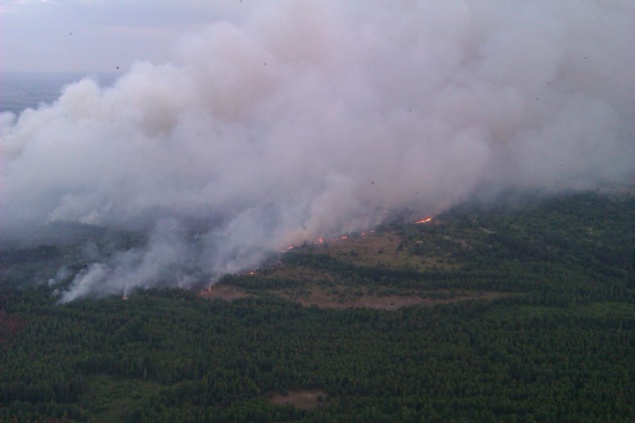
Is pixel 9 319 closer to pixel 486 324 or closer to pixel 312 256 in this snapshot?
pixel 312 256

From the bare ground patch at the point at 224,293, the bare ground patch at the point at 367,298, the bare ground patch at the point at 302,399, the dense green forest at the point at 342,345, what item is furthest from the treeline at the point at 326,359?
the bare ground patch at the point at 367,298

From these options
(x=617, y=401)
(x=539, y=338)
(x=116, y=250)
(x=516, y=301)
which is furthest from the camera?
(x=116, y=250)

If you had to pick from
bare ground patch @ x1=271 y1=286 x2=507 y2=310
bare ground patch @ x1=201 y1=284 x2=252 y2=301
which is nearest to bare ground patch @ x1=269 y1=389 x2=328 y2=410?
bare ground patch @ x1=271 y1=286 x2=507 y2=310

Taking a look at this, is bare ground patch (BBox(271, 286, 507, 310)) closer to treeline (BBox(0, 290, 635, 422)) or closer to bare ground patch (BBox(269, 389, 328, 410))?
treeline (BBox(0, 290, 635, 422))

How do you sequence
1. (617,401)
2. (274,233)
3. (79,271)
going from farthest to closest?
1. (274,233)
2. (79,271)
3. (617,401)

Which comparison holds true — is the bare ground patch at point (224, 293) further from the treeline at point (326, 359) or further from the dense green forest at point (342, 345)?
the treeline at point (326, 359)

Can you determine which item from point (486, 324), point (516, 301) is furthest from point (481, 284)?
point (486, 324)

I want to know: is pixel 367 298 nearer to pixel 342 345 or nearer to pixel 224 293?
pixel 342 345
